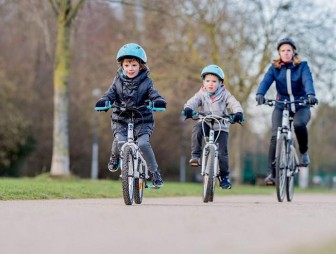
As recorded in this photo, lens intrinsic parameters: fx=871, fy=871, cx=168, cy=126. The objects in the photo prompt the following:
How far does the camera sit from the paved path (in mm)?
5250

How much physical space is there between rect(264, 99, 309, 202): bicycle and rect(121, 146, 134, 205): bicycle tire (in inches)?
108

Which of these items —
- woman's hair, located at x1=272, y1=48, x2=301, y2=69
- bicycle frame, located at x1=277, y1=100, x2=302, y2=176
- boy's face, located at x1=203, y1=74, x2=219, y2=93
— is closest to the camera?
boy's face, located at x1=203, y1=74, x2=219, y2=93

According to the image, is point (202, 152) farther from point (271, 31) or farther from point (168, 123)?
point (168, 123)

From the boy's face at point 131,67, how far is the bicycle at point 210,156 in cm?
143

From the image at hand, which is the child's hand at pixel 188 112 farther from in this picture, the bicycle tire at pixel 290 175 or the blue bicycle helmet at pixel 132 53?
the bicycle tire at pixel 290 175

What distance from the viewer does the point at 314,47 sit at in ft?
99.9

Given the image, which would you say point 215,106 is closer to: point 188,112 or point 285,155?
point 188,112

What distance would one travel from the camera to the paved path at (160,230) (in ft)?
17.2

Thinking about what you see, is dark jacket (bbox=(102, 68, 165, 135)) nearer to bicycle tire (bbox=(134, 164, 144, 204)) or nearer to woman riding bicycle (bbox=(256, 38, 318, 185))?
bicycle tire (bbox=(134, 164, 144, 204))

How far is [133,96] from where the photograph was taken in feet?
34.0

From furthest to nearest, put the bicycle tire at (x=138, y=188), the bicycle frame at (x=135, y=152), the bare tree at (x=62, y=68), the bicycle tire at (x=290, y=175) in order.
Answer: the bare tree at (x=62, y=68), the bicycle tire at (x=290, y=175), the bicycle tire at (x=138, y=188), the bicycle frame at (x=135, y=152)

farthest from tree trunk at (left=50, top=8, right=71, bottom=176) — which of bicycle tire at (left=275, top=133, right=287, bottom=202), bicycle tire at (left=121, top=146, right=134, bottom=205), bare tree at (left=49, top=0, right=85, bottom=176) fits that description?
bicycle tire at (left=121, top=146, right=134, bottom=205)

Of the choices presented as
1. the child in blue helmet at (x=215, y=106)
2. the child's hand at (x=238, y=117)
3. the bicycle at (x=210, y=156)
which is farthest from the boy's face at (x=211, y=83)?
the child's hand at (x=238, y=117)

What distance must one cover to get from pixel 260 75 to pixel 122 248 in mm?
28932
